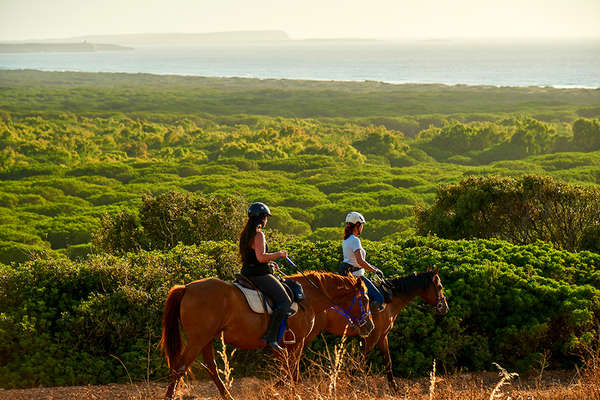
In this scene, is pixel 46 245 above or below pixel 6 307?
below

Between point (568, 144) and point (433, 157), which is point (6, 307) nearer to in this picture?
point (433, 157)

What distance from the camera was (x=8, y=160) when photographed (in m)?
61.5

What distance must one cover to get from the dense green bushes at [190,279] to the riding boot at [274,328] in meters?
3.60

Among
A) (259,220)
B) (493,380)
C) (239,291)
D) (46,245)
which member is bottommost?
(46,245)

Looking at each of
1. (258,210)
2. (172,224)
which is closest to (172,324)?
(258,210)

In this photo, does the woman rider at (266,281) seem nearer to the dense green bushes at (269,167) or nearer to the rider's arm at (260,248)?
the rider's arm at (260,248)

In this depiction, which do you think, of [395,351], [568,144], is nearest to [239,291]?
[395,351]

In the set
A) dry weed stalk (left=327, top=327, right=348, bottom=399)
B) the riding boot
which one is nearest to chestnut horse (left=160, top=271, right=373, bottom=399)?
the riding boot

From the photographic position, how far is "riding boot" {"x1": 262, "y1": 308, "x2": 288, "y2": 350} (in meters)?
10.5

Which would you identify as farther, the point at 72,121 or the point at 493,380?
the point at 72,121

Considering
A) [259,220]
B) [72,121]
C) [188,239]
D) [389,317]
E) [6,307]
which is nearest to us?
[259,220]

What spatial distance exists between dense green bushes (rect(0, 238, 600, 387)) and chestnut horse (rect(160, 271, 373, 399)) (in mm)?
3026

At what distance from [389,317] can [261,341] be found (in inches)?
108

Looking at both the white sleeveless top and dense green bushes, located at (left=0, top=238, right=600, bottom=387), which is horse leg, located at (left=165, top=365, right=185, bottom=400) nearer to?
dense green bushes, located at (left=0, top=238, right=600, bottom=387)
